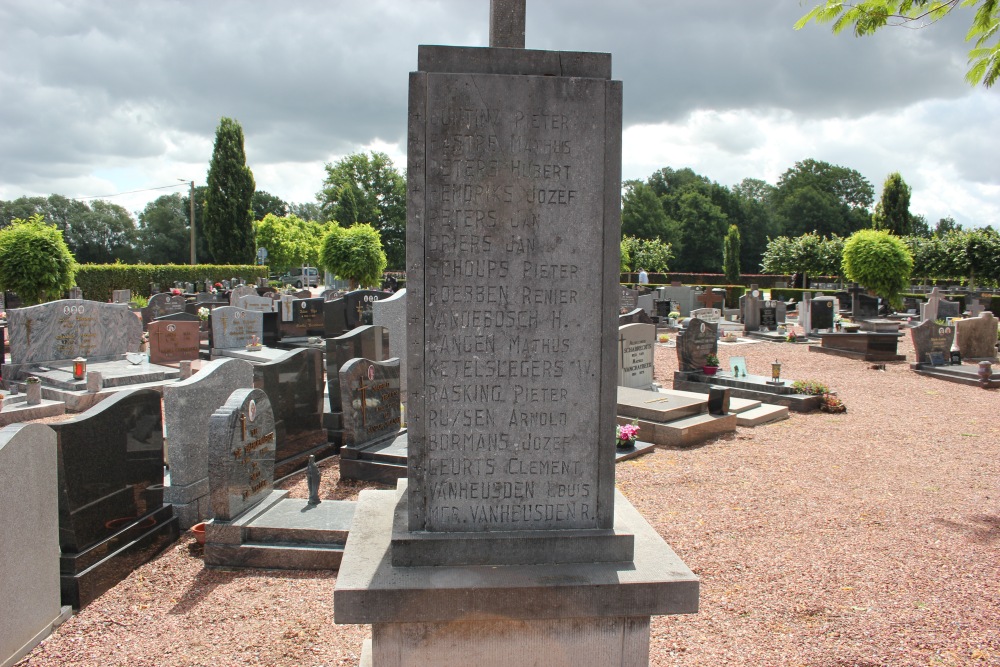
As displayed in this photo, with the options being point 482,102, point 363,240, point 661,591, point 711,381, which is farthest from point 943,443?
point 363,240

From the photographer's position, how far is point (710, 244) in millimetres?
65625

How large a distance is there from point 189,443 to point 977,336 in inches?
731

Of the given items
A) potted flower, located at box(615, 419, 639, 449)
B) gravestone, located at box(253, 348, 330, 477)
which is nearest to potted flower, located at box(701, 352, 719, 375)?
potted flower, located at box(615, 419, 639, 449)

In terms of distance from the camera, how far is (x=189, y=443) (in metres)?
6.34

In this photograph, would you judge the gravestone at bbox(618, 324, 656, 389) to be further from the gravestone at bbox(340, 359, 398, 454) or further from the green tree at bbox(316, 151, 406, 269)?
the green tree at bbox(316, 151, 406, 269)

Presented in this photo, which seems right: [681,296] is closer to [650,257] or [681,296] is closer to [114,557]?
[650,257]

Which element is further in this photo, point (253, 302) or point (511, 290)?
point (253, 302)

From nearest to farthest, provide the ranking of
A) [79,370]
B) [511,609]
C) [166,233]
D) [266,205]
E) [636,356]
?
1. [511,609]
2. [79,370]
3. [636,356]
4. [166,233]
5. [266,205]

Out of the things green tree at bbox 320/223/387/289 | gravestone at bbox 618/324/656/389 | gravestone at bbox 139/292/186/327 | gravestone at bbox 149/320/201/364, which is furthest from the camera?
green tree at bbox 320/223/387/289

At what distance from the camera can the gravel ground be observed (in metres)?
4.25

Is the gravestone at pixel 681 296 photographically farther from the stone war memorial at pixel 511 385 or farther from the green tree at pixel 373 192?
the green tree at pixel 373 192

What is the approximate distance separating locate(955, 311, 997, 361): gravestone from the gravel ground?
32.6 ft

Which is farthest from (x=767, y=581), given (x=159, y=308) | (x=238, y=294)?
(x=159, y=308)

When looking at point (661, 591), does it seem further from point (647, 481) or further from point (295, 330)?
point (295, 330)
